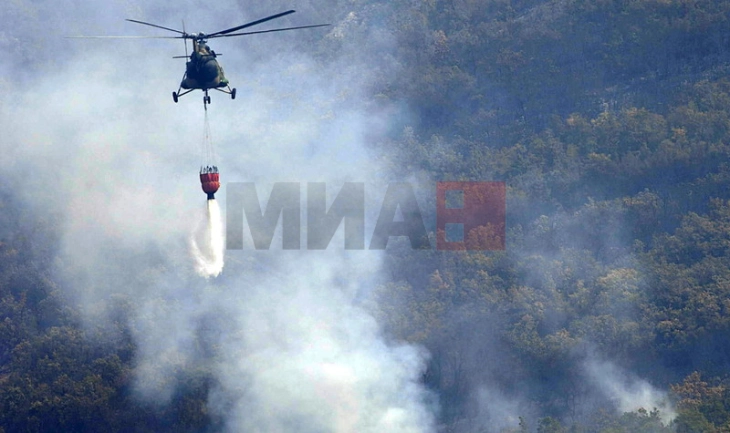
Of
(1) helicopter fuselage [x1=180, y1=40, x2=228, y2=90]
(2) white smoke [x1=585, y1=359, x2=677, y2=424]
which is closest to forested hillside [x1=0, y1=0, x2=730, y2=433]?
(2) white smoke [x1=585, y1=359, x2=677, y2=424]

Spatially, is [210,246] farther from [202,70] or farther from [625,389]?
[625,389]

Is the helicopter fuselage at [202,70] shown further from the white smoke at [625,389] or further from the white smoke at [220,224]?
the white smoke at [625,389]

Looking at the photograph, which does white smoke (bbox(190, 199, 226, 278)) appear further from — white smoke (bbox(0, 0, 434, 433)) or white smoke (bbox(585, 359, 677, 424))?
white smoke (bbox(585, 359, 677, 424))

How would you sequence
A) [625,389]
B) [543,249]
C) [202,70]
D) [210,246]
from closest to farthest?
[202,70], [210,246], [625,389], [543,249]

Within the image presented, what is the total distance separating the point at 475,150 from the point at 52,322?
40.2 metres

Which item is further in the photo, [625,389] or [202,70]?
[625,389]

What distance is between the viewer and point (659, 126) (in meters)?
104

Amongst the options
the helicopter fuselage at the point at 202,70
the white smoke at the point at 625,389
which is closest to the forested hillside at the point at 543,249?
the white smoke at the point at 625,389

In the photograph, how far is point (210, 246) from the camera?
78688 millimetres

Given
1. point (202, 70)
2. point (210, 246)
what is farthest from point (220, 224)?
point (202, 70)

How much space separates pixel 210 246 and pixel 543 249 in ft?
99.4

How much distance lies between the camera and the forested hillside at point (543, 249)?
82.9 m

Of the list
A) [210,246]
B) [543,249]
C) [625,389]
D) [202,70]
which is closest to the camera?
A: [202,70]

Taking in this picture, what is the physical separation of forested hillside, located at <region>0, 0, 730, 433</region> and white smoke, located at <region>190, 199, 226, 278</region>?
796 centimetres
